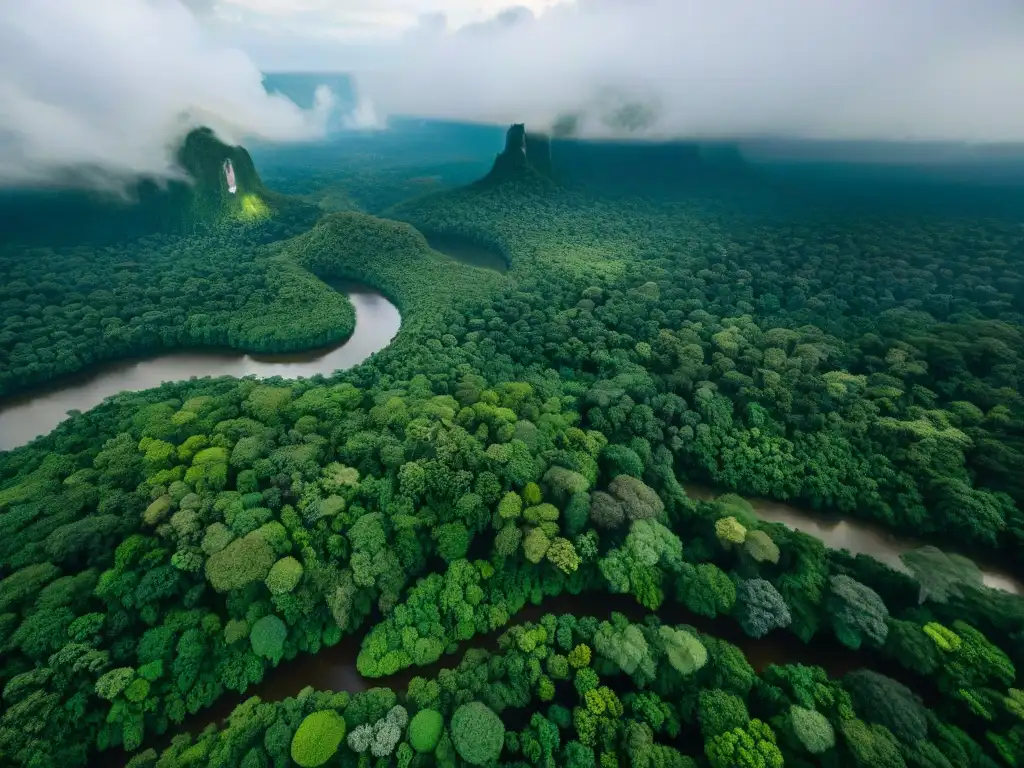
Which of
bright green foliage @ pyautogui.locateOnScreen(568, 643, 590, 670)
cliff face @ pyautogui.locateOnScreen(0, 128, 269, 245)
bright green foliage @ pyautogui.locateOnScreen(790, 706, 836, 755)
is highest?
cliff face @ pyautogui.locateOnScreen(0, 128, 269, 245)

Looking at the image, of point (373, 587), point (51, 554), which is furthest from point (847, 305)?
point (51, 554)

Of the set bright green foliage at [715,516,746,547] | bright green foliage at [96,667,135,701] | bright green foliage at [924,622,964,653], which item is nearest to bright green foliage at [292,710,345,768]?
bright green foliage at [96,667,135,701]

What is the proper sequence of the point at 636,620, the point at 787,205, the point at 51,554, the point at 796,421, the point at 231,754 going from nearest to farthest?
the point at 231,754 → the point at 51,554 → the point at 636,620 → the point at 796,421 → the point at 787,205

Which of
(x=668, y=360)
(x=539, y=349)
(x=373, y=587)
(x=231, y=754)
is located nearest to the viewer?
(x=231, y=754)

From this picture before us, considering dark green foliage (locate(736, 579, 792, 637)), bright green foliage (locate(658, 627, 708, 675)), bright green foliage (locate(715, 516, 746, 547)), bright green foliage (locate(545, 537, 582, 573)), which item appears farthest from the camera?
bright green foliage (locate(715, 516, 746, 547))

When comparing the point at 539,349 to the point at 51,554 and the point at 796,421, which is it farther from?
the point at 51,554

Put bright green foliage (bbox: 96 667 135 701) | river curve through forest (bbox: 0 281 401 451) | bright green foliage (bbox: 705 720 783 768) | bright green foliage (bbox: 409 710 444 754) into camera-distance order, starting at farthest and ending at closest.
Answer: river curve through forest (bbox: 0 281 401 451)
bright green foliage (bbox: 96 667 135 701)
bright green foliage (bbox: 409 710 444 754)
bright green foliage (bbox: 705 720 783 768)

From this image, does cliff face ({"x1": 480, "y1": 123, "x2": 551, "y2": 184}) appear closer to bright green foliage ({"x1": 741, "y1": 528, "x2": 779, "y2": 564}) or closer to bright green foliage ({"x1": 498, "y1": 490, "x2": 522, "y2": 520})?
bright green foliage ({"x1": 498, "y1": 490, "x2": 522, "y2": 520})
